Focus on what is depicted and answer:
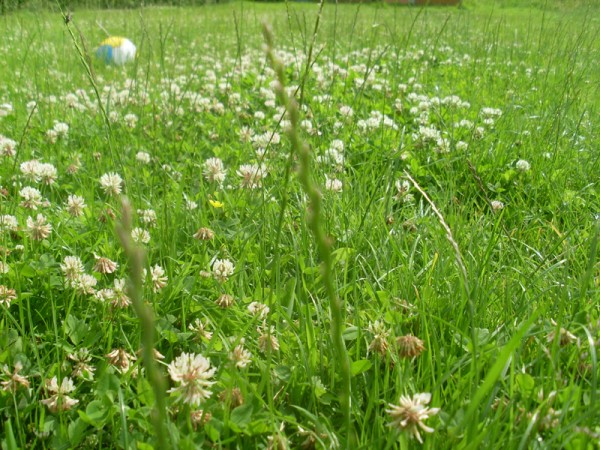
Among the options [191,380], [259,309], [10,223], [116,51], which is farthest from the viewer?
[116,51]

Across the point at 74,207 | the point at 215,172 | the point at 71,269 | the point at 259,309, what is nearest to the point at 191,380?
the point at 259,309

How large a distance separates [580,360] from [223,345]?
76 cm

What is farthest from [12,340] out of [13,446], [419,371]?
[419,371]

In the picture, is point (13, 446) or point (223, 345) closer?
point (13, 446)

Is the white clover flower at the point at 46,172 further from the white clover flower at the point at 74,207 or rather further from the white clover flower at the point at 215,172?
the white clover flower at the point at 215,172

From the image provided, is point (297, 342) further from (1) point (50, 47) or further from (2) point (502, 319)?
(1) point (50, 47)

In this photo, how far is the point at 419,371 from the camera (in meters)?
1.19

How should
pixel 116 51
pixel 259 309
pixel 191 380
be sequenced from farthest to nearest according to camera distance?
pixel 116 51 → pixel 259 309 → pixel 191 380

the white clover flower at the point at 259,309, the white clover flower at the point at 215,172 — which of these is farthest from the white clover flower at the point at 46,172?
the white clover flower at the point at 259,309

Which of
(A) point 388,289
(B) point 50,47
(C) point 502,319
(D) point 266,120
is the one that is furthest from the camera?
(B) point 50,47

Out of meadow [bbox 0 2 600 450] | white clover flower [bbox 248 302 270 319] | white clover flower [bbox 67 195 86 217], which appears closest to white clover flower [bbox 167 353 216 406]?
meadow [bbox 0 2 600 450]

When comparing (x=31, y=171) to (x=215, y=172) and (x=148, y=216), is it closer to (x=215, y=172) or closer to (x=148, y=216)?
(x=148, y=216)

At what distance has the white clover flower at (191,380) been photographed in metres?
1.03

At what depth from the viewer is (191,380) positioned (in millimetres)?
1038
